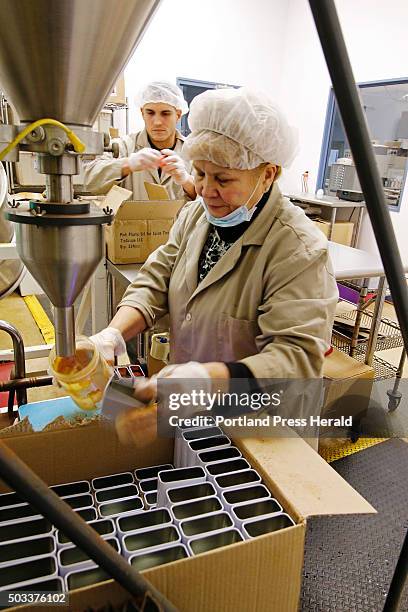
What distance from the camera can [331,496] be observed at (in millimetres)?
706

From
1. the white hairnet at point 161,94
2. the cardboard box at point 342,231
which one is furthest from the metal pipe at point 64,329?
the cardboard box at point 342,231

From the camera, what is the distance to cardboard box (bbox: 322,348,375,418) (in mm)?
2172

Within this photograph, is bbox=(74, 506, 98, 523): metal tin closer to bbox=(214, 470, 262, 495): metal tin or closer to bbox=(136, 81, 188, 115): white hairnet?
bbox=(214, 470, 262, 495): metal tin

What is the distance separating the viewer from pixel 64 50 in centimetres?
39

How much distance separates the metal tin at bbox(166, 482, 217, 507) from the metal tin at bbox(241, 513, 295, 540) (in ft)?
0.26

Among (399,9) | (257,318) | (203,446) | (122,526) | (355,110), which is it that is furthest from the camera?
(399,9)

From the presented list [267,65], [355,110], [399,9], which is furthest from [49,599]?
[267,65]

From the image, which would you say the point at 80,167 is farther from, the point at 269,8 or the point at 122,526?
the point at 269,8

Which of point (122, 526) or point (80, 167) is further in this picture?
point (122, 526)

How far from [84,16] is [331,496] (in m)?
0.71

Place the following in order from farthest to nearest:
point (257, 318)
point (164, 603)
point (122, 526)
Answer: point (257, 318), point (122, 526), point (164, 603)

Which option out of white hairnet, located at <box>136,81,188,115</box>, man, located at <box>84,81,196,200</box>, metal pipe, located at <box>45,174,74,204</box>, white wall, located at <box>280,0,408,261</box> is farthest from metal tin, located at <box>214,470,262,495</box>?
white wall, located at <box>280,0,408,261</box>

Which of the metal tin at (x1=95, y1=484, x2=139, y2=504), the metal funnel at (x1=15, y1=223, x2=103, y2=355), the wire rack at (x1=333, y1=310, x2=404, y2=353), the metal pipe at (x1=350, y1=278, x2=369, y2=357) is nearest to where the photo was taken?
the metal funnel at (x1=15, y1=223, x2=103, y2=355)

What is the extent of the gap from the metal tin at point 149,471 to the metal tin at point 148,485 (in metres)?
0.02
